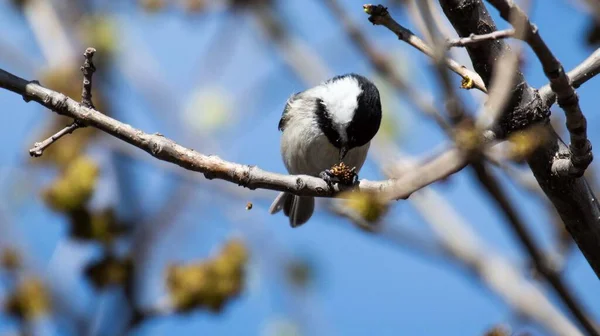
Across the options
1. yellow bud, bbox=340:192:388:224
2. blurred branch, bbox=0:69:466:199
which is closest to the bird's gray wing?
blurred branch, bbox=0:69:466:199

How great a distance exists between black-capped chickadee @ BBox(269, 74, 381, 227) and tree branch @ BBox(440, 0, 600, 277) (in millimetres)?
1292

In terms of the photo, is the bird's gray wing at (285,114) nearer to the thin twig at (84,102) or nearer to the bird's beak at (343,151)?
the bird's beak at (343,151)

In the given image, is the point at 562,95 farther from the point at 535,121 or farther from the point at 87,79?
the point at 87,79

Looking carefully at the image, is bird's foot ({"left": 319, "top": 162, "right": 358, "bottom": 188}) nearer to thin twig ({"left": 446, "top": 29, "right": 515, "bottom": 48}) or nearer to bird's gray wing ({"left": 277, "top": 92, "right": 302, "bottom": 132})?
thin twig ({"left": 446, "top": 29, "right": 515, "bottom": 48})

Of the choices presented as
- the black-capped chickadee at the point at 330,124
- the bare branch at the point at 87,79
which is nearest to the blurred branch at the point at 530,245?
the bare branch at the point at 87,79

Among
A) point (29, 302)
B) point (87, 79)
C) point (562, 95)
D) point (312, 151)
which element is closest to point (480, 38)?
point (562, 95)

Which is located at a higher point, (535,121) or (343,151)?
(343,151)

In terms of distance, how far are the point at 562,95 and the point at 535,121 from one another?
0.90 feet

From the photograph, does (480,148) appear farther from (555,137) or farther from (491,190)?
(555,137)

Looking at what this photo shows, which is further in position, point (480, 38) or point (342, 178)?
point (342, 178)

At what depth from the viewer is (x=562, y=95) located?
1.77 metres

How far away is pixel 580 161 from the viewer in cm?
197

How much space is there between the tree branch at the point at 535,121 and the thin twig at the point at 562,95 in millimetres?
50

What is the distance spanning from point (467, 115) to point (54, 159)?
11.4 feet
